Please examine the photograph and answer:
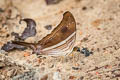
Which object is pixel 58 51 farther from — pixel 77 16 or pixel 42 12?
pixel 42 12

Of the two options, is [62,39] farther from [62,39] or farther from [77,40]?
[77,40]

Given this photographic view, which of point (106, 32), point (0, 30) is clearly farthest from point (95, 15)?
point (0, 30)

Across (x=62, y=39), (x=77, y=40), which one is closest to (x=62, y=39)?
(x=62, y=39)

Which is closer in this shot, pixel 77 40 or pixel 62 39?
pixel 62 39
